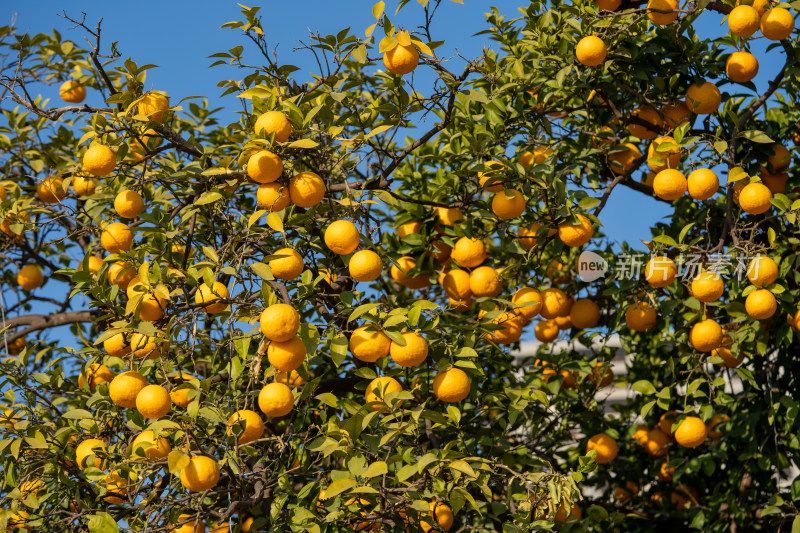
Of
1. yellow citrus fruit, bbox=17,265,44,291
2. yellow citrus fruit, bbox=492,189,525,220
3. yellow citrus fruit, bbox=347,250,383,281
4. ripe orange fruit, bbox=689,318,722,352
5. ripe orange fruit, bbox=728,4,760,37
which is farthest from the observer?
yellow citrus fruit, bbox=17,265,44,291

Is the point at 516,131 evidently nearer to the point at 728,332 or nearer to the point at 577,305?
the point at 577,305

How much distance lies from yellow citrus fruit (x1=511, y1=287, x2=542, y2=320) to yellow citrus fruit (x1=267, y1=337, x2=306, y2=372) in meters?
1.00

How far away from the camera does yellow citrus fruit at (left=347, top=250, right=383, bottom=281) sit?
7.73 feet

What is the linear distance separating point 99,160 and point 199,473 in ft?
3.58

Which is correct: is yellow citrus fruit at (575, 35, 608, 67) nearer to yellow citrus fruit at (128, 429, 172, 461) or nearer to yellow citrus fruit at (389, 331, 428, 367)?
yellow citrus fruit at (389, 331, 428, 367)

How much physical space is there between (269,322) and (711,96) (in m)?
2.14

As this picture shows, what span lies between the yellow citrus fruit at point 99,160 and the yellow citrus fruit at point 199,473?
102cm

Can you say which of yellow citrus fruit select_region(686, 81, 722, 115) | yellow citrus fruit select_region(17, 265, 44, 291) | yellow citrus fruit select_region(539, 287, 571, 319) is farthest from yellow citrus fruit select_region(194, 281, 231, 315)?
yellow citrus fruit select_region(17, 265, 44, 291)

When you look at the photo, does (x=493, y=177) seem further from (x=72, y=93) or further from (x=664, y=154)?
(x=72, y=93)

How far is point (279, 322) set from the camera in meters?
2.14

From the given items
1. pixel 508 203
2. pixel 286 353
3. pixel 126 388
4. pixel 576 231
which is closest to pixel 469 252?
pixel 508 203

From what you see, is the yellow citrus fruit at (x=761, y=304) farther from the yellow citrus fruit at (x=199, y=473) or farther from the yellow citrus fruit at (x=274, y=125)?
the yellow citrus fruit at (x=199, y=473)

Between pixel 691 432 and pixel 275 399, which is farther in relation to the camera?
pixel 691 432

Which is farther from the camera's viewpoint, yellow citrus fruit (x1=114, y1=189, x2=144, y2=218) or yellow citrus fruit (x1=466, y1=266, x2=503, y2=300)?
yellow citrus fruit (x1=466, y1=266, x2=503, y2=300)
